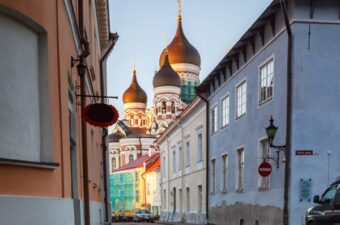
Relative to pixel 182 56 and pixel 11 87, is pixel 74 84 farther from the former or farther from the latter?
pixel 182 56

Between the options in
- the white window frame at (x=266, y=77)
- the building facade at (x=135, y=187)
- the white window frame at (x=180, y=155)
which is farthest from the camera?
the building facade at (x=135, y=187)

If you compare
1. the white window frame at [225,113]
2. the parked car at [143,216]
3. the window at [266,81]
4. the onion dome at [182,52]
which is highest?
the onion dome at [182,52]

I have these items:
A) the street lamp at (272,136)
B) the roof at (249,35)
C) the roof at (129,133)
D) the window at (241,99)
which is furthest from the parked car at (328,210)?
the roof at (129,133)

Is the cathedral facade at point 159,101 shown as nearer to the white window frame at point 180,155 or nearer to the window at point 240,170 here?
the white window frame at point 180,155

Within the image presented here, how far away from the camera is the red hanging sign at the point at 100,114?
26.7ft

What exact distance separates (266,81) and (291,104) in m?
2.68

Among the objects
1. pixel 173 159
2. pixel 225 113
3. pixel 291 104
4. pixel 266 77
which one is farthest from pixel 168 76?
pixel 291 104

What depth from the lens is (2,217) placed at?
484 centimetres

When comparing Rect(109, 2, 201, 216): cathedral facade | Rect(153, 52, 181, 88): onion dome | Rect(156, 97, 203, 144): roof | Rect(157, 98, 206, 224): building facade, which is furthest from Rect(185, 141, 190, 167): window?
Rect(153, 52, 181, 88): onion dome

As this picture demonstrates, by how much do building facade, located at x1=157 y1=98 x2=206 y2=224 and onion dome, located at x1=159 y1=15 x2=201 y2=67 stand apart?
28.6m

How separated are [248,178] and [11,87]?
1504 cm

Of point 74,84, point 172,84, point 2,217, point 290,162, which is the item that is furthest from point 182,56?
point 2,217

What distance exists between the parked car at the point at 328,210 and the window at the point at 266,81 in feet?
19.6

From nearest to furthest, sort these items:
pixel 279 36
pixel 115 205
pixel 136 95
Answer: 1. pixel 279 36
2. pixel 115 205
3. pixel 136 95
